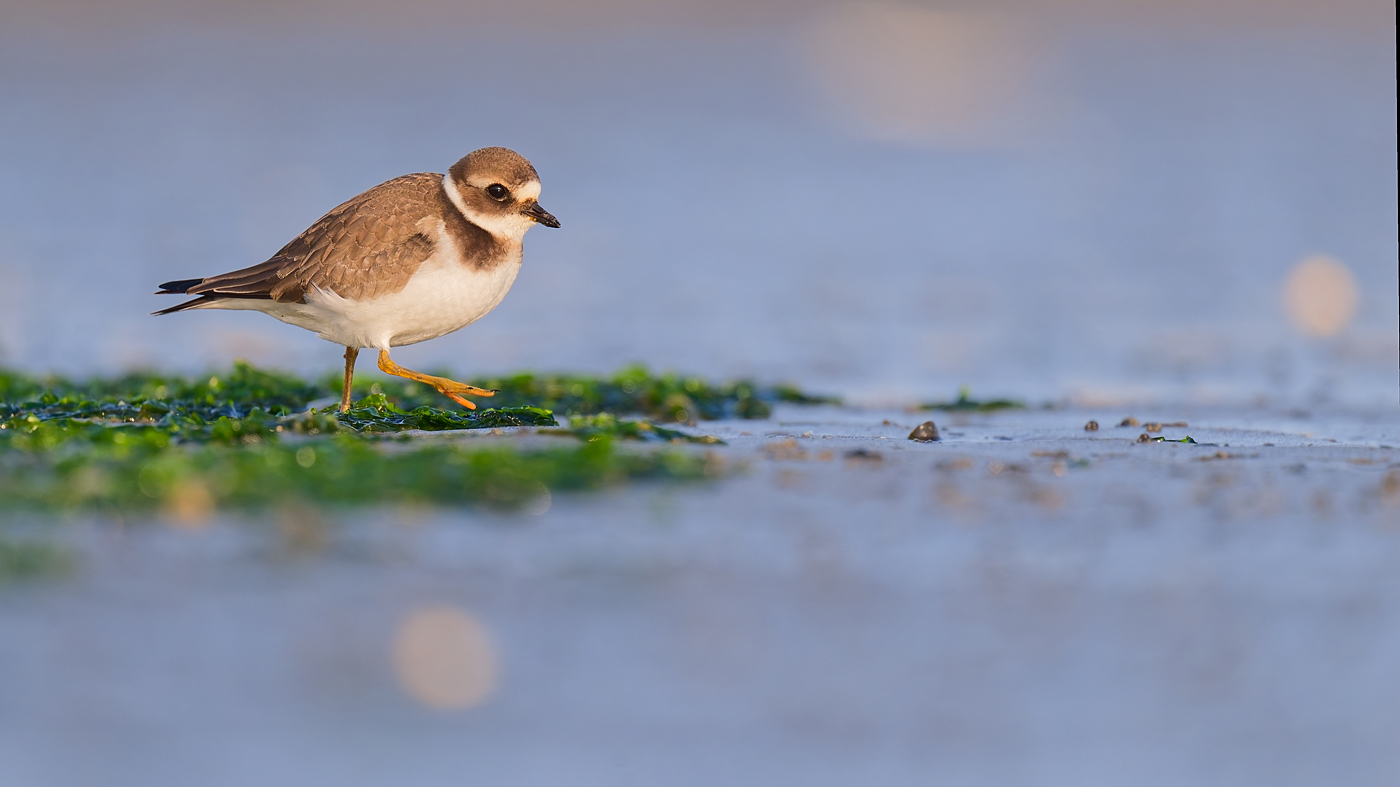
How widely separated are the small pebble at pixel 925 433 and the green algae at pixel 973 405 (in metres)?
1.53

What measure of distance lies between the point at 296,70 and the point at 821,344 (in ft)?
61.7

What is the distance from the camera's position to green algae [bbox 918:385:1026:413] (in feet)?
28.4

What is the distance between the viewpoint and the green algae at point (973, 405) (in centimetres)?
866

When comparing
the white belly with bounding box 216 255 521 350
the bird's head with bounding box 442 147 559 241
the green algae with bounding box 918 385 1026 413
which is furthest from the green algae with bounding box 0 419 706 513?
the green algae with bounding box 918 385 1026 413

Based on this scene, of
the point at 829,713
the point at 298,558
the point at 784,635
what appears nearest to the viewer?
the point at 829,713

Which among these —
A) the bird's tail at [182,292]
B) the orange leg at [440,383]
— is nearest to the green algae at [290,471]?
the orange leg at [440,383]

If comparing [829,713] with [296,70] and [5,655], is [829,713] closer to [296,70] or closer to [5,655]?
[5,655]

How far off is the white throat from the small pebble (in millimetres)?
2378

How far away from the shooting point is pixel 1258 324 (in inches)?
476

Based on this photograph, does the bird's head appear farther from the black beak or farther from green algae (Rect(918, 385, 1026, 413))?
green algae (Rect(918, 385, 1026, 413))

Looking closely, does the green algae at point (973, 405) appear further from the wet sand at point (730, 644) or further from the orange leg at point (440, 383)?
the wet sand at point (730, 644)

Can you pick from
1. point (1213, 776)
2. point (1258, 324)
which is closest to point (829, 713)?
point (1213, 776)

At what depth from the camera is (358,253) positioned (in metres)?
6.94

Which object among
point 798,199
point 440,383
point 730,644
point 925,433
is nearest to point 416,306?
point 440,383
